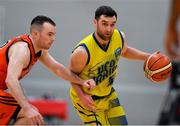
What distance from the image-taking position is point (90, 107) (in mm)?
5867

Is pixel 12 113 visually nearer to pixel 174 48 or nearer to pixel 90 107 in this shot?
pixel 90 107

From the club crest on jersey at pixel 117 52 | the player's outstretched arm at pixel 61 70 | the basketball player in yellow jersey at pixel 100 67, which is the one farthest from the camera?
the club crest on jersey at pixel 117 52

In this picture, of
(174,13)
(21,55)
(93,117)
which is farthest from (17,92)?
(174,13)

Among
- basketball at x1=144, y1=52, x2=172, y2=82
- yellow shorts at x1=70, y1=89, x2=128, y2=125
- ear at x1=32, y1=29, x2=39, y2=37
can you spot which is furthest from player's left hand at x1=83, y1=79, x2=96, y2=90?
basketball at x1=144, y1=52, x2=172, y2=82

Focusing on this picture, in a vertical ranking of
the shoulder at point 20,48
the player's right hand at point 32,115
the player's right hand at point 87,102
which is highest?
the shoulder at point 20,48

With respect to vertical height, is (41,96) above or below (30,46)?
below

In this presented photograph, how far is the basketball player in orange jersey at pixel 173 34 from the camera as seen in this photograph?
381 inches

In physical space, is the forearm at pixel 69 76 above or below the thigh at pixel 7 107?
above

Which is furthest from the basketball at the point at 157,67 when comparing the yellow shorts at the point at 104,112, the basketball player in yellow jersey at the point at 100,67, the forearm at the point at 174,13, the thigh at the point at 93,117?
the forearm at the point at 174,13

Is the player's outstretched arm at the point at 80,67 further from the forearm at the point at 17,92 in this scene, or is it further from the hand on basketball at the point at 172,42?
the hand on basketball at the point at 172,42

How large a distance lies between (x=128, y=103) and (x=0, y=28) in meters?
2.69

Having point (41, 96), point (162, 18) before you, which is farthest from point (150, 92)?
point (41, 96)

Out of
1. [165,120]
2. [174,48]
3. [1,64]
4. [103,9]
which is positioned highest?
[103,9]

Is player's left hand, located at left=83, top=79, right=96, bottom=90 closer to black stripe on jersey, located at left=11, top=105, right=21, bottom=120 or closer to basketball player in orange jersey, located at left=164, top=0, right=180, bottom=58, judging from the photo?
black stripe on jersey, located at left=11, top=105, right=21, bottom=120
